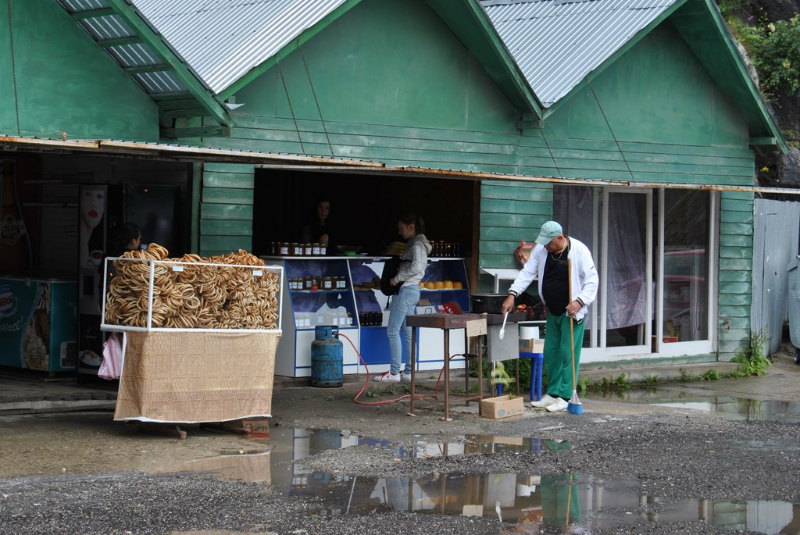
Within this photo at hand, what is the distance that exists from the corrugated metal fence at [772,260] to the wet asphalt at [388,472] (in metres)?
4.94

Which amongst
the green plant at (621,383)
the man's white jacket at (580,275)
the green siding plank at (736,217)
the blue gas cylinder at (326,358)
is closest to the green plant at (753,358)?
the green siding plank at (736,217)

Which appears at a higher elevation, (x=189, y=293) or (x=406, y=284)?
(x=406, y=284)

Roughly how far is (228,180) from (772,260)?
361 inches

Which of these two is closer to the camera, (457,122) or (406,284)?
(406,284)

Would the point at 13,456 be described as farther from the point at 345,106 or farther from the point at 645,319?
the point at 645,319

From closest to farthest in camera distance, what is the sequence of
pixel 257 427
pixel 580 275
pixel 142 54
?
pixel 257 427, pixel 142 54, pixel 580 275

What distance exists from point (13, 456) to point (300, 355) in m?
4.59

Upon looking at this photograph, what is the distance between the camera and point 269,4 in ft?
42.5

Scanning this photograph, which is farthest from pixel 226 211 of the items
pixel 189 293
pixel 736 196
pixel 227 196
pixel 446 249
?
pixel 736 196

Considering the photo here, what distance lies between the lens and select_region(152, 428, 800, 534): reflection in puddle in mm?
7047

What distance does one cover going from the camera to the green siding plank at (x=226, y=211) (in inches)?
455

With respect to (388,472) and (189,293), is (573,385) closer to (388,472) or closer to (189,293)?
(388,472)

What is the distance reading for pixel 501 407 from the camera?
10969 millimetres

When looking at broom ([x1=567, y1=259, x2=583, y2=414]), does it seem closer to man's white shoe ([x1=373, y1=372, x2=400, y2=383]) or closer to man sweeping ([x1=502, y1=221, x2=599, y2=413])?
man sweeping ([x1=502, y1=221, x2=599, y2=413])
